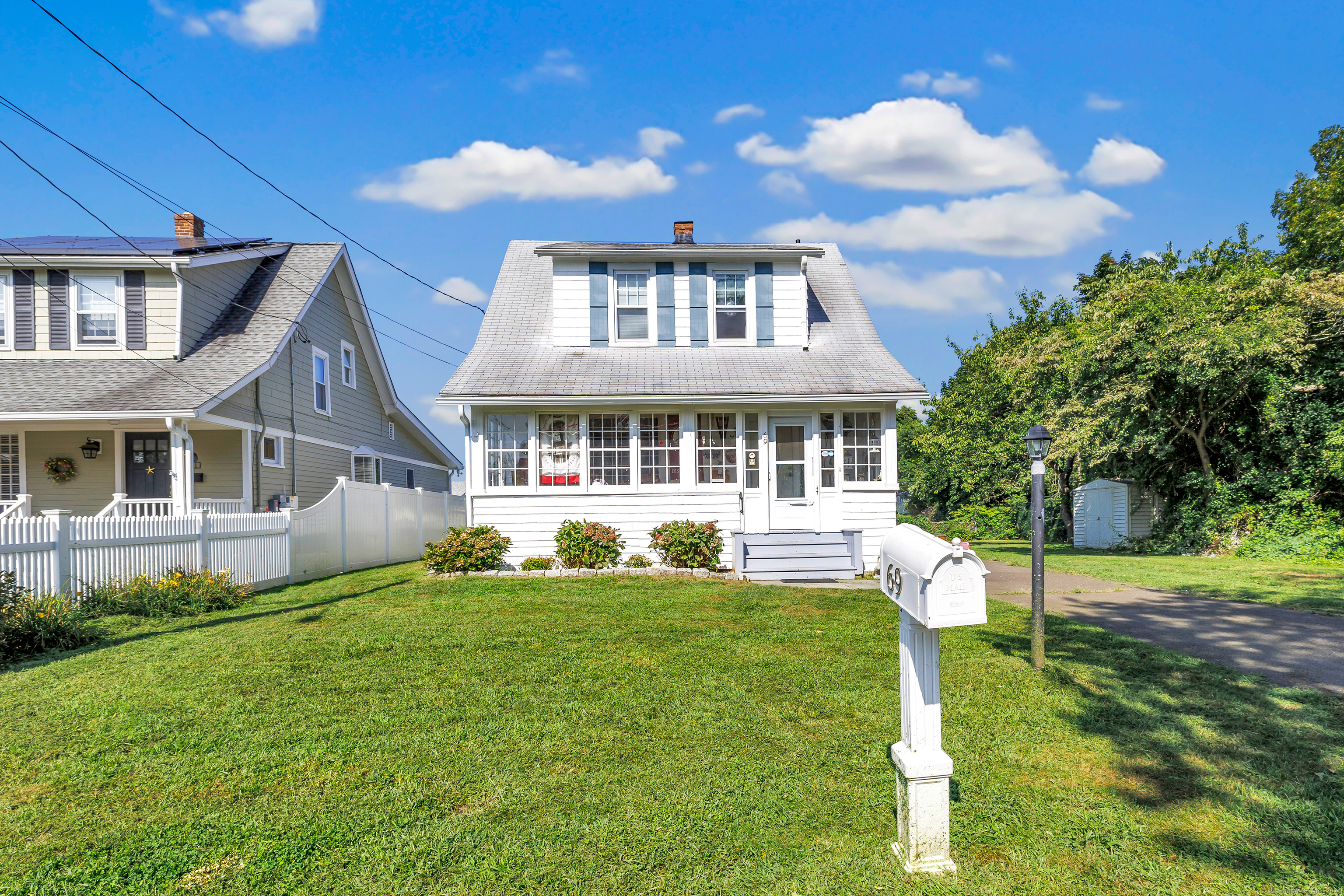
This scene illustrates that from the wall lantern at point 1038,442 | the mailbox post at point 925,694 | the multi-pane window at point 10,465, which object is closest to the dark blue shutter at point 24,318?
the multi-pane window at point 10,465

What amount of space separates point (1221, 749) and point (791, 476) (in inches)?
359

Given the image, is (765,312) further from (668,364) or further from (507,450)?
(507,450)

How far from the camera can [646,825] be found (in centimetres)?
337

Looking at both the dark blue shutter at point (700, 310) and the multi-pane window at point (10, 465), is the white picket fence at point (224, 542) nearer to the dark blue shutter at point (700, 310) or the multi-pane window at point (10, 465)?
the multi-pane window at point (10, 465)

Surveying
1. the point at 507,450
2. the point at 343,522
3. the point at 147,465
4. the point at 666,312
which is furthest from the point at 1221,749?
the point at 147,465

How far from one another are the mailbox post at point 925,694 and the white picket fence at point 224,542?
29.6ft

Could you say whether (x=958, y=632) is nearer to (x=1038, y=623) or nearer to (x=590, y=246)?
(x=1038, y=623)

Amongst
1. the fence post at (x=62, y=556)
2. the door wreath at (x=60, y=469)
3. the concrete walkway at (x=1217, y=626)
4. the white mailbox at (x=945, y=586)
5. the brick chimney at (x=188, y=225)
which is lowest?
the concrete walkway at (x=1217, y=626)

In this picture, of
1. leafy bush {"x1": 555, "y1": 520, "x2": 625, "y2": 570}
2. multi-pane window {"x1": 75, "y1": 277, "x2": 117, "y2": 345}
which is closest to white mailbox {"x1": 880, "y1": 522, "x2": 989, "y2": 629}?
leafy bush {"x1": 555, "y1": 520, "x2": 625, "y2": 570}

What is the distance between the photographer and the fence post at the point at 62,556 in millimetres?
8194

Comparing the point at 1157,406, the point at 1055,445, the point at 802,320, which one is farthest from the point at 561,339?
the point at 1157,406

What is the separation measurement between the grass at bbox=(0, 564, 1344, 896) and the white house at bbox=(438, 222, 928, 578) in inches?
227

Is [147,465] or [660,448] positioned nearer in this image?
[660,448]

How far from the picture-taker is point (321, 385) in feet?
59.0
